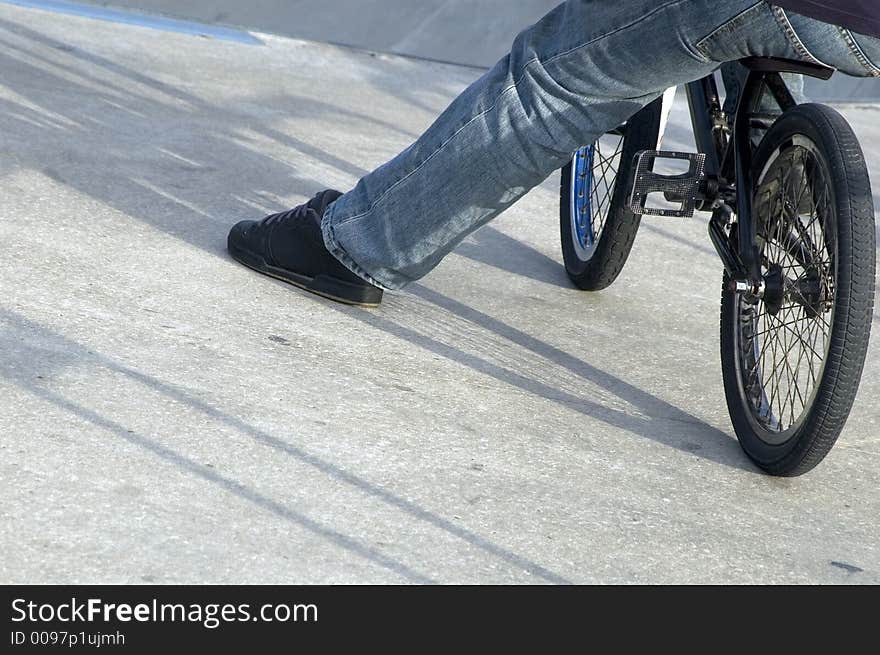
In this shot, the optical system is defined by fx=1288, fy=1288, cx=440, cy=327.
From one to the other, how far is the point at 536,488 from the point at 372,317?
2.81ft

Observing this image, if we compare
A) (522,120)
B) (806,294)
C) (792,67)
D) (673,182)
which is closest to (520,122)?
(522,120)

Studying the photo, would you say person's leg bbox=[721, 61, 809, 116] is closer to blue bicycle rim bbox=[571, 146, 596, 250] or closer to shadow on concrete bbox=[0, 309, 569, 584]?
blue bicycle rim bbox=[571, 146, 596, 250]

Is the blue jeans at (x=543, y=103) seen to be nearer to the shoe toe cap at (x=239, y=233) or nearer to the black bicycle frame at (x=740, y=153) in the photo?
the black bicycle frame at (x=740, y=153)

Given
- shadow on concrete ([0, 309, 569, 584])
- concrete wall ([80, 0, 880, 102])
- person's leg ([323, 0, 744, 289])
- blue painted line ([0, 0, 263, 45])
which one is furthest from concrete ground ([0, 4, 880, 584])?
concrete wall ([80, 0, 880, 102])

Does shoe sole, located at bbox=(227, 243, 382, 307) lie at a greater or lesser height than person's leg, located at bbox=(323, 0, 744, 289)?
lesser

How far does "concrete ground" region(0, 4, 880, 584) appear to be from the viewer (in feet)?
6.93

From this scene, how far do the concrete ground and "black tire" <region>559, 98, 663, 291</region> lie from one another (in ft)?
0.30

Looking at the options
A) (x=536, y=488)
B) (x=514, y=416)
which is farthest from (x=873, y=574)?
(x=514, y=416)

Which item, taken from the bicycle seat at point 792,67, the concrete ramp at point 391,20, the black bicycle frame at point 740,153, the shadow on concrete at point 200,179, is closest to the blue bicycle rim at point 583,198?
the shadow on concrete at point 200,179

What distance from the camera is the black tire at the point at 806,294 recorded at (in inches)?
94.1

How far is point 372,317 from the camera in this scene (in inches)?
123

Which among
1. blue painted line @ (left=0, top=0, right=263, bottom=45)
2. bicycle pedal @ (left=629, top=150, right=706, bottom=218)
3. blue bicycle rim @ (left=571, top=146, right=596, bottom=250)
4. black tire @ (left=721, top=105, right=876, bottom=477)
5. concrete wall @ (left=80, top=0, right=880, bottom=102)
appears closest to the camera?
black tire @ (left=721, top=105, right=876, bottom=477)

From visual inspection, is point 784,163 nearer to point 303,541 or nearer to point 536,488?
point 536,488

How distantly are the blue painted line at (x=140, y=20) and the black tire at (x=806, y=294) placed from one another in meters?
3.79
